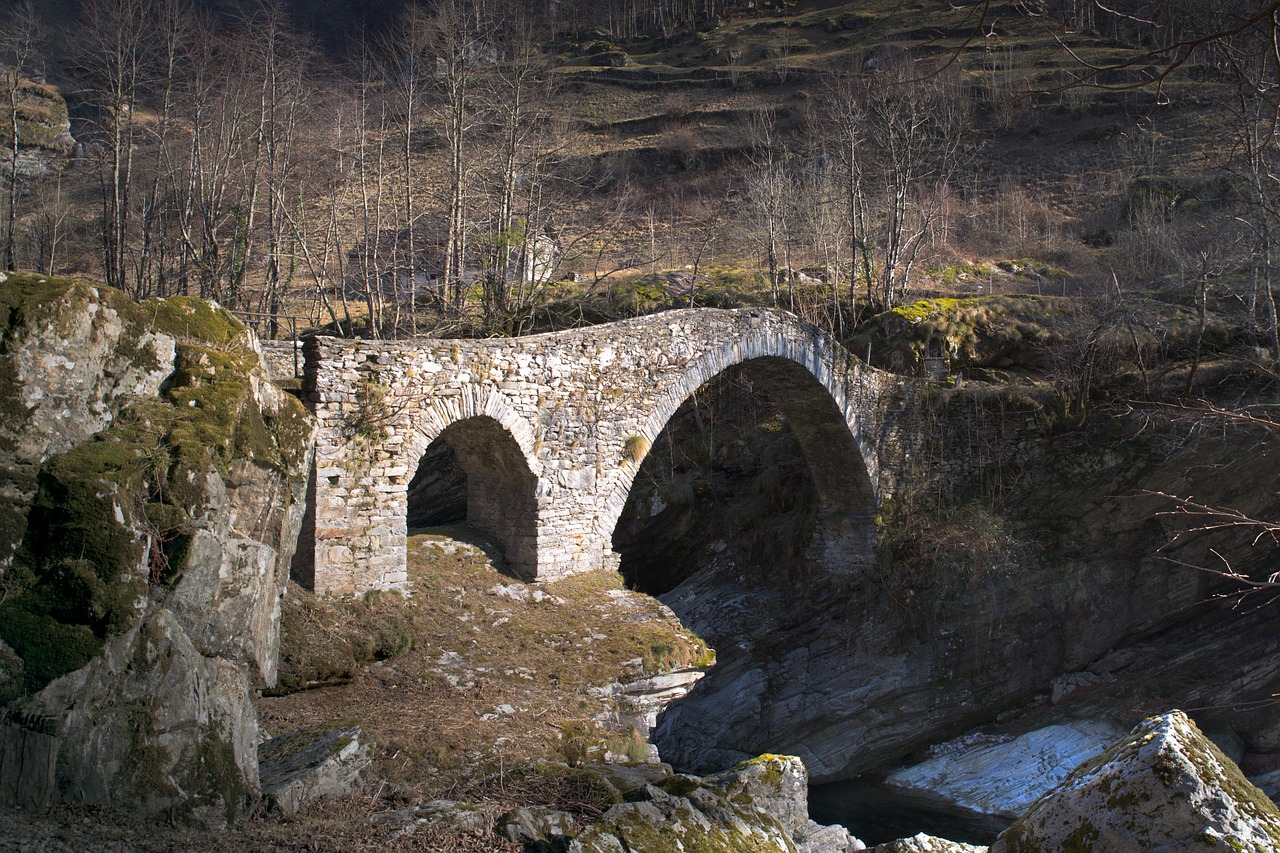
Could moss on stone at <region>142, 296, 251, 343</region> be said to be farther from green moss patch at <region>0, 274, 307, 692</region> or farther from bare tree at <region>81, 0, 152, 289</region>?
bare tree at <region>81, 0, 152, 289</region>

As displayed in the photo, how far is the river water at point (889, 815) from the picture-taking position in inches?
521

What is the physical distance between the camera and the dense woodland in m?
14.9

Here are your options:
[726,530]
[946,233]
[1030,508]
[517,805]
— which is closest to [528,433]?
[517,805]

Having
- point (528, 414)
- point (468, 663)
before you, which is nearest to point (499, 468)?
point (528, 414)

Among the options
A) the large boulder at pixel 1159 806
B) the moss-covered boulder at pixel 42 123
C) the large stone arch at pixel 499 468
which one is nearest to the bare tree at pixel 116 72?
the moss-covered boulder at pixel 42 123

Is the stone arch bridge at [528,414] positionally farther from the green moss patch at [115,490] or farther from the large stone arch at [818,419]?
the green moss patch at [115,490]

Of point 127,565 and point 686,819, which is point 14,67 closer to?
point 127,565

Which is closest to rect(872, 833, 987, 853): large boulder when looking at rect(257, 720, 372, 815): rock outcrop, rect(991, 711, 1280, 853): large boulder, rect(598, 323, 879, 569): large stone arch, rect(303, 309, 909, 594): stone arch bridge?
rect(991, 711, 1280, 853): large boulder

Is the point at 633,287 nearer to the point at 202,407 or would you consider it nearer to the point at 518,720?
the point at 518,720

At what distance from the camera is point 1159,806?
3.38m

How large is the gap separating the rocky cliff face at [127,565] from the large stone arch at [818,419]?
6.16 m

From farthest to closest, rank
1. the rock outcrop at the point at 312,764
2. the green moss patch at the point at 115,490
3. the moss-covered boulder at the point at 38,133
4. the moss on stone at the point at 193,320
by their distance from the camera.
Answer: the moss-covered boulder at the point at 38,133
the moss on stone at the point at 193,320
the rock outcrop at the point at 312,764
the green moss patch at the point at 115,490

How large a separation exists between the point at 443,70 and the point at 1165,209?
19.6 m

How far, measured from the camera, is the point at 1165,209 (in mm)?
25219
